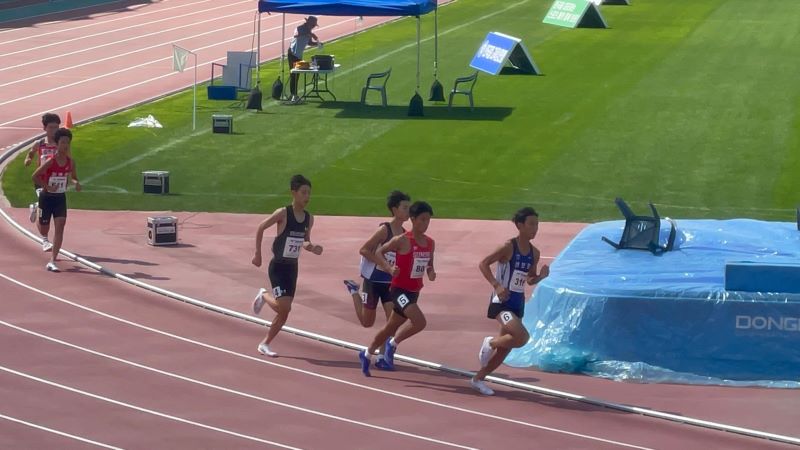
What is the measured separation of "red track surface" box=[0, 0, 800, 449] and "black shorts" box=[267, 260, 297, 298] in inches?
27.9

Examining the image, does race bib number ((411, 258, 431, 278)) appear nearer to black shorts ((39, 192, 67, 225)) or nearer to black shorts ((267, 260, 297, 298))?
black shorts ((267, 260, 297, 298))

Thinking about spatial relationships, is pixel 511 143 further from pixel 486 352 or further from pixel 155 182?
pixel 486 352

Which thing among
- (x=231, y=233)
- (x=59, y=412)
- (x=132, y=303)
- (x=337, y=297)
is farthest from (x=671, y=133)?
(x=59, y=412)

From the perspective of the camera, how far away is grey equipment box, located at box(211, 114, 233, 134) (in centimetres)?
2805

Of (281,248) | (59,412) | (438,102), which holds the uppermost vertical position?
(281,248)

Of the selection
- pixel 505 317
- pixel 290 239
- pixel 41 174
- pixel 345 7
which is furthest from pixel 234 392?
pixel 345 7

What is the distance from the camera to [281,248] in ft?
46.1

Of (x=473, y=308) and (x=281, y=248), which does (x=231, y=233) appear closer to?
(x=473, y=308)

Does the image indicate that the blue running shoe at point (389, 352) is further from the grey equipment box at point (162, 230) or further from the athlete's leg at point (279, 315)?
the grey equipment box at point (162, 230)

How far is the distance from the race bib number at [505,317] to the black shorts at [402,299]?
96 cm

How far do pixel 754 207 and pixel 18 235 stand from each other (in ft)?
36.1

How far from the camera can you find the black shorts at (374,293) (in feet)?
45.5

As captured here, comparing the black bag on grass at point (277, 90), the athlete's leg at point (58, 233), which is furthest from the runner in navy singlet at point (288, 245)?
the black bag on grass at point (277, 90)

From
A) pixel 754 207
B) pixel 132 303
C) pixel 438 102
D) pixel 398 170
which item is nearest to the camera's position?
pixel 132 303
